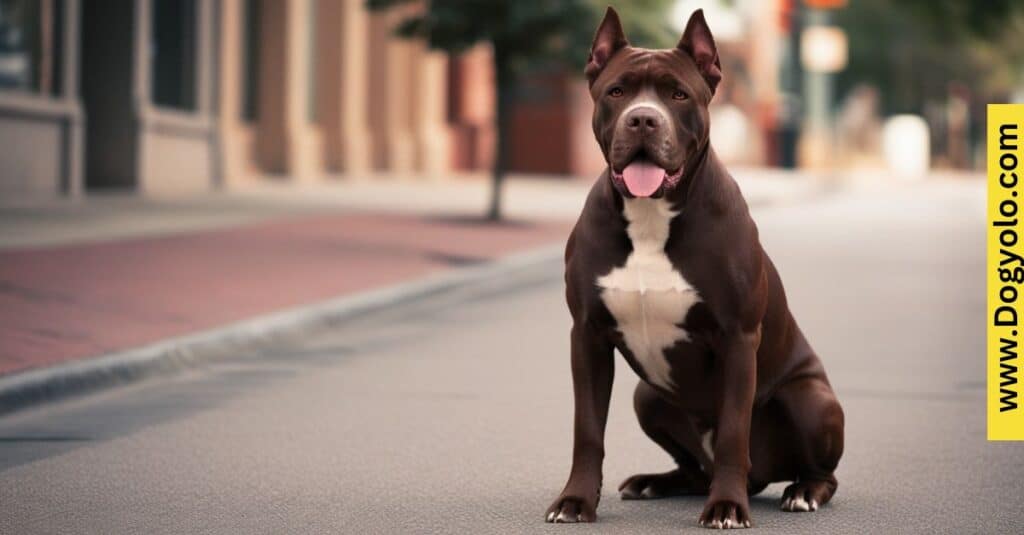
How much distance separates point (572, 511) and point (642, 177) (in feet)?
3.61

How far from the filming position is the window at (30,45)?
23672mm

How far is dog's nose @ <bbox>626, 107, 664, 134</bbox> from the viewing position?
5.39 meters

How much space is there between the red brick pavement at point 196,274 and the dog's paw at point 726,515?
466 cm

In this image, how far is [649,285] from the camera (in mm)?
5656

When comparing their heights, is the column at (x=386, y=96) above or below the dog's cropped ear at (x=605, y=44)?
above

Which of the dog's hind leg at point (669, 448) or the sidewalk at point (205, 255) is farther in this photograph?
the sidewalk at point (205, 255)

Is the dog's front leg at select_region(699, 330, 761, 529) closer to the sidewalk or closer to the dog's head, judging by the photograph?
the dog's head

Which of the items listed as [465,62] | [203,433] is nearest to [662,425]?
[203,433]

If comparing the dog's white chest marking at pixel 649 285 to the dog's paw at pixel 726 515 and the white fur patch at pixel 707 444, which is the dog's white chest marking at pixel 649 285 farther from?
the dog's paw at pixel 726 515

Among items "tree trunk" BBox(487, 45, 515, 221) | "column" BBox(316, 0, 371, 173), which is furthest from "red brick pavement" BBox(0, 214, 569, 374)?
"column" BBox(316, 0, 371, 173)

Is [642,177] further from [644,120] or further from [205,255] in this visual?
[205,255]

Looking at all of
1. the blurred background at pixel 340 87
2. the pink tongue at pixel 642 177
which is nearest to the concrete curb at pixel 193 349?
the pink tongue at pixel 642 177

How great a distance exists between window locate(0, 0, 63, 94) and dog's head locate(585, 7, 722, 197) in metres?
19.1

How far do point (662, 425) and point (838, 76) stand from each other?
76.5m
